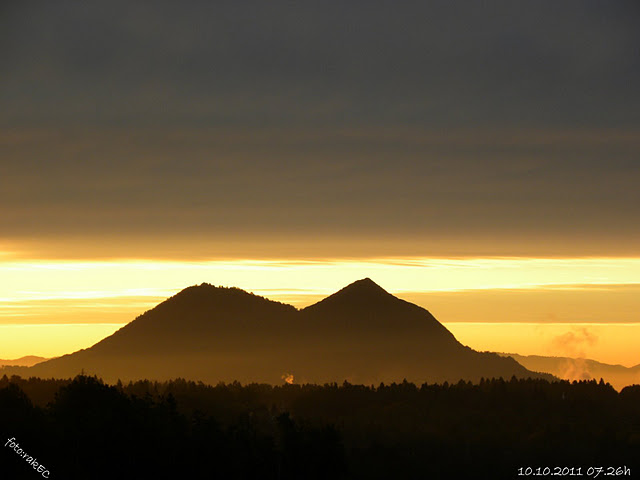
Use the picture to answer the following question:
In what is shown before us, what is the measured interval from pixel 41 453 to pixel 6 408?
26897 mm

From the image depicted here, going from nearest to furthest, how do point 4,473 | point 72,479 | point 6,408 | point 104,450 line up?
point 4,473 < point 72,479 < point 104,450 < point 6,408

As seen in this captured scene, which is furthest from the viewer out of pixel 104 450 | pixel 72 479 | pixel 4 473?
pixel 104 450

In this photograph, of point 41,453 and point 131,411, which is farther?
point 131,411

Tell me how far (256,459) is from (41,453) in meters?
41.9

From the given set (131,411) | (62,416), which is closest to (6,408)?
(62,416)

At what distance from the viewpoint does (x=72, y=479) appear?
544ft

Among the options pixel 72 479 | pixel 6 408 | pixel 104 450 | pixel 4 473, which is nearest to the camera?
pixel 4 473

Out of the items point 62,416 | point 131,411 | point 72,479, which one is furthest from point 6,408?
point 72,479

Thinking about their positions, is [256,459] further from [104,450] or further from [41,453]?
[41,453]

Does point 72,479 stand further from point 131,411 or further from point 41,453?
point 131,411

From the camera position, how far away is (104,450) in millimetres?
181625

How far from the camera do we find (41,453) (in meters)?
172

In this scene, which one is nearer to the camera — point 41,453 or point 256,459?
point 41,453

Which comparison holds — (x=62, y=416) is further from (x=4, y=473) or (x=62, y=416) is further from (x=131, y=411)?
(x=4, y=473)
